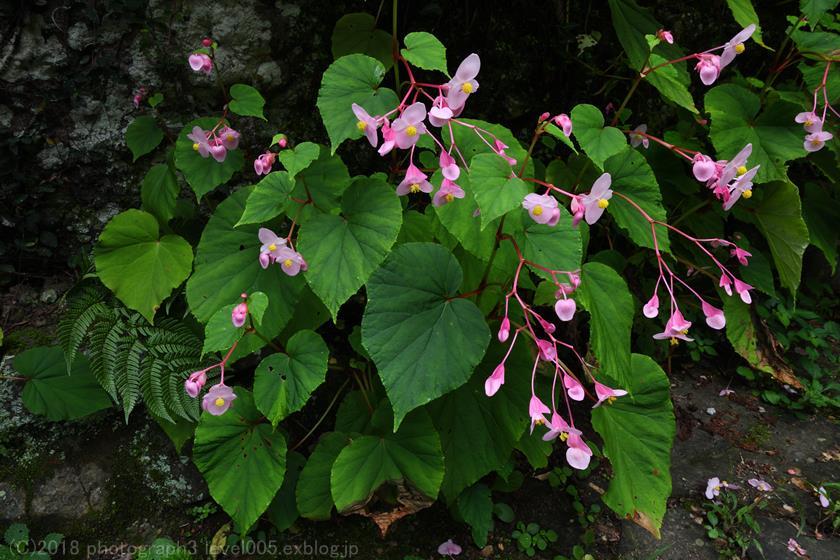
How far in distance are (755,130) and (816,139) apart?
0.23m

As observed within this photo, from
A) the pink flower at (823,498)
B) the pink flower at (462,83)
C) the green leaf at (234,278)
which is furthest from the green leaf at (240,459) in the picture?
the pink flower at (823,498)

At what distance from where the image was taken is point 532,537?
1.78 m

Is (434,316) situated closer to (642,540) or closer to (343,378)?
(343,378)

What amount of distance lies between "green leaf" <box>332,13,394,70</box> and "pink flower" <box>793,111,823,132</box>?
136 cm

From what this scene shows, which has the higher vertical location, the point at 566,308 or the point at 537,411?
the point at 566,308

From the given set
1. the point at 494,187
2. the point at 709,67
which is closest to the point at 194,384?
the point at 494,187

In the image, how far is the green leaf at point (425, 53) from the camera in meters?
1.25

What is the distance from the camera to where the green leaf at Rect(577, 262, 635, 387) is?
131 cm

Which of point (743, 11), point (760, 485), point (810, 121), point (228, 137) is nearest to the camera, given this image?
point (228, 137)

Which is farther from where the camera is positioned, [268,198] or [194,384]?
[268,198]

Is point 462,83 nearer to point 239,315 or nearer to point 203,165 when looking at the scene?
point 239,315

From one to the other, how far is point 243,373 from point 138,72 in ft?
3.66

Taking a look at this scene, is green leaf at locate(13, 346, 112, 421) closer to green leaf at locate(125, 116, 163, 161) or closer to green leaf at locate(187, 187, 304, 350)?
green leaf at locate(187, 187, 304, 350)

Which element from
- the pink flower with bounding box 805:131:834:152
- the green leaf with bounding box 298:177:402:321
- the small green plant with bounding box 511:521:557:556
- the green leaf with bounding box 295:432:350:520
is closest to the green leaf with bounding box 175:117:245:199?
the green leaf with bounding box 298:177:402:321
